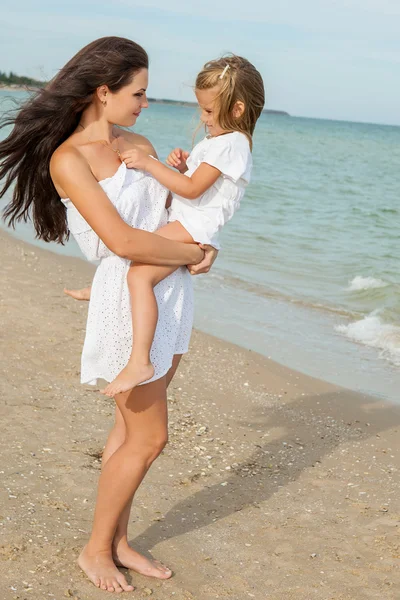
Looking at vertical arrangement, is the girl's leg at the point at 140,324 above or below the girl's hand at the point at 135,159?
below

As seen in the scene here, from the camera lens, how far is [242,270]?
1080cm

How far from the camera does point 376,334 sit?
321 inches

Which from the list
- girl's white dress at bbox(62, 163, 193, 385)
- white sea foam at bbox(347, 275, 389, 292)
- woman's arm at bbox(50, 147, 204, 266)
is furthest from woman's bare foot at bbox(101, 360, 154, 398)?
white sea foam at bbox(347, 275, 389, 292)

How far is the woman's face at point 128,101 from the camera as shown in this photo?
294 cm

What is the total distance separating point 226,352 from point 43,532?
10.9 ft

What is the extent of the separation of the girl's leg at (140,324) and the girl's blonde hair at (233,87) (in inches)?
28.8

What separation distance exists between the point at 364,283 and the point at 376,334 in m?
2.37

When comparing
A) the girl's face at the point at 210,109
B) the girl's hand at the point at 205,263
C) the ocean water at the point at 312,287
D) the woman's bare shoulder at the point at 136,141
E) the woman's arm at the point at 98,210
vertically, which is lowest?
the ocean water at the point at 312,287

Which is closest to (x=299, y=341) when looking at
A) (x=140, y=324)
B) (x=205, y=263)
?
(x=205, y=263)

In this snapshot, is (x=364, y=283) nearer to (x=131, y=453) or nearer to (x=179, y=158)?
(x=179, y=158)

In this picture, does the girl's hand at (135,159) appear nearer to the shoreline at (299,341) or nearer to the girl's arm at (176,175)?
the girl's arm at (176,175)

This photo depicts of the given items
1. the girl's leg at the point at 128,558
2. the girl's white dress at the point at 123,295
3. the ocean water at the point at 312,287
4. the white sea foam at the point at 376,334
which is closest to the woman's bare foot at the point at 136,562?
the girl's leg at the point at 128,558

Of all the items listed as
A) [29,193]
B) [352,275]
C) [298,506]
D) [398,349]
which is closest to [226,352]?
[398,349]

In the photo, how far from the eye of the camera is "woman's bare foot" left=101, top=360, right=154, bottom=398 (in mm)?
2868
